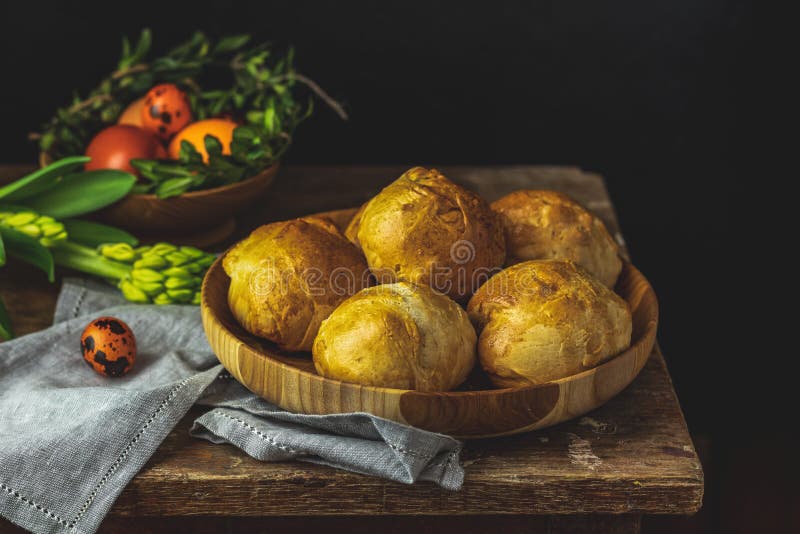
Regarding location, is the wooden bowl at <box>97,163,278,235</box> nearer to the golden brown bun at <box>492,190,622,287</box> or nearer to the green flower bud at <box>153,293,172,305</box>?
the green flower bud at <box>153,293,172,305</box>

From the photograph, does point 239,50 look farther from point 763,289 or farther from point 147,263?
point 763,289

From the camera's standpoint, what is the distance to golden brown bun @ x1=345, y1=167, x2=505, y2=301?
4.53ft

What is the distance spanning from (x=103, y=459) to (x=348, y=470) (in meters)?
0.35

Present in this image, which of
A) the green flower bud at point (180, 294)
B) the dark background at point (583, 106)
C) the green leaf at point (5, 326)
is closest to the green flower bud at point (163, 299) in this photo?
the green flower bud at point (180, 294)

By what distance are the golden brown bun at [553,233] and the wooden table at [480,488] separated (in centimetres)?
24

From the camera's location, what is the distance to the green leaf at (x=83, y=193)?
73.2 inches

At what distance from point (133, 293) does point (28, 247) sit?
0.22m

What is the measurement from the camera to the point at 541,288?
1317 millimetres

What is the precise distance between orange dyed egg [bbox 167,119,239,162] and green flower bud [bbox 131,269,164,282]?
0.31 m

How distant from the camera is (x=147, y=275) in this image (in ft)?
5.83

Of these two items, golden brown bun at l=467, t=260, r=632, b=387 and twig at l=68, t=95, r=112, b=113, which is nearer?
golden brown bun at l=467, t=260, r=632, b=387

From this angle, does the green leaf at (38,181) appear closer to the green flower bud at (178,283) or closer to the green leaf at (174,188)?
the green leaf at (174,188)

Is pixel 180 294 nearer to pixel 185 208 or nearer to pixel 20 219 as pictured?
pixel 185 208

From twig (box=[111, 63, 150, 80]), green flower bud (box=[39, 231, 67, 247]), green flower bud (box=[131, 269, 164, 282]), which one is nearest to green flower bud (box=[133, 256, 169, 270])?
green flower bud (box=[131, 269, 164, 282])
